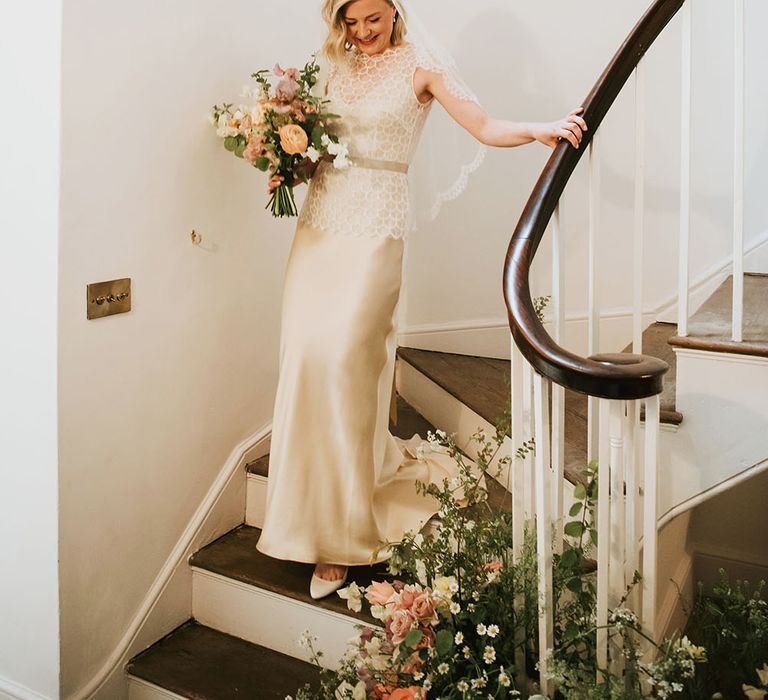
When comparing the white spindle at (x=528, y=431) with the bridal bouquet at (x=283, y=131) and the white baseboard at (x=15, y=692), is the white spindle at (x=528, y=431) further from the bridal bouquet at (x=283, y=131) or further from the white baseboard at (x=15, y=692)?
the white baseboard at (x=15, y=692)

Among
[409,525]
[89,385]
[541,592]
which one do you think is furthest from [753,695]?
[89,385]

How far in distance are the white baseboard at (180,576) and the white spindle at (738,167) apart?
5.45 ft

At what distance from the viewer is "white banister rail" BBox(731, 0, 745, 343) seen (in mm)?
1783

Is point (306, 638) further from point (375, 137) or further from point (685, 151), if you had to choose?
point (685, 151)

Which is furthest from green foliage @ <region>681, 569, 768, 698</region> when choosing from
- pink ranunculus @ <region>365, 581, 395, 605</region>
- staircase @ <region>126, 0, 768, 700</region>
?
pink ranunculus @ <region>365, 581, 395, 605</region>

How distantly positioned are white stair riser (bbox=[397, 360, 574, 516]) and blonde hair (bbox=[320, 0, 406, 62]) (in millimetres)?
1261

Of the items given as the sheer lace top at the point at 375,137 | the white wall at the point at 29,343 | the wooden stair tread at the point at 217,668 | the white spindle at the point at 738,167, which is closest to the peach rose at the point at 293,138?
the sheer lace top at the point at 375,137

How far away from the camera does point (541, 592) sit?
1626 millimetres

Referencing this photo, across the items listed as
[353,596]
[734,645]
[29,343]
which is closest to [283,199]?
[29,343]

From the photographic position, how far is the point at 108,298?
2.16m

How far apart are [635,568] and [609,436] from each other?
0.32m

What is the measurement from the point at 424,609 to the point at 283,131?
1309 mm

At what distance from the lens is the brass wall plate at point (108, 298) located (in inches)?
83.0

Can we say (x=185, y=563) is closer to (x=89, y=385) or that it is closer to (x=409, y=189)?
(x=89, y=385)
